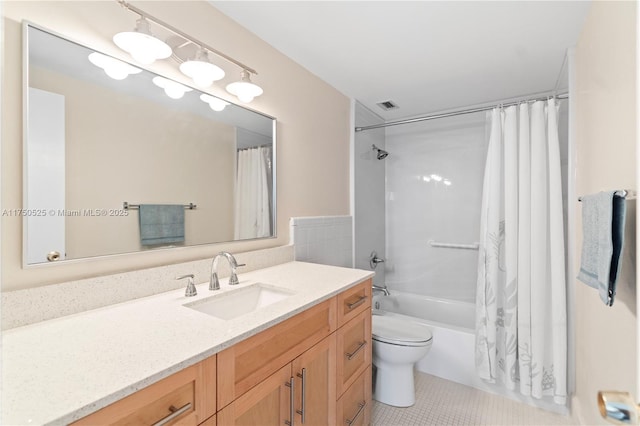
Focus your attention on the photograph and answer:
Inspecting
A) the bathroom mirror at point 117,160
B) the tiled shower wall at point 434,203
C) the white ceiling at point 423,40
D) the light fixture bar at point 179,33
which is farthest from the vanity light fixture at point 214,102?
the tiled shower wall at point 434,203

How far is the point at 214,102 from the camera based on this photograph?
1.55 meters

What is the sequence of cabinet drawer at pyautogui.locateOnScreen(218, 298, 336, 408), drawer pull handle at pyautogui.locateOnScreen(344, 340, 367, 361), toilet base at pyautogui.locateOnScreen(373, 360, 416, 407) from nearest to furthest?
1. cabinet drawer at pyautogui.locateOnScreen(218, 298, 336, 408)
2. drawer pull handle at pyautogui.locateOnScreen(344, 340, 367, 361)
3. toilet base at pyautogui.locateOnScreen(373, 360, 416, 407)

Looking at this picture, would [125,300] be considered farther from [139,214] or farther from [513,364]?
[513,364]

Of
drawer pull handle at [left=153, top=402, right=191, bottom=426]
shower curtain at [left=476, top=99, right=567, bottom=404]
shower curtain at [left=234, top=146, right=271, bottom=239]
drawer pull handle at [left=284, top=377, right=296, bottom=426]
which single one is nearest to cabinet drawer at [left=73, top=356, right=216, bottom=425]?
drawer pull handle at [left=153, top=402, right=191, bottom=426]

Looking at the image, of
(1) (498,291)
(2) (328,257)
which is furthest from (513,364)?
(2) (328,257)

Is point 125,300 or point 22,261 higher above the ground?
point 22,261

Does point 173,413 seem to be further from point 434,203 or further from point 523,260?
point 434,203

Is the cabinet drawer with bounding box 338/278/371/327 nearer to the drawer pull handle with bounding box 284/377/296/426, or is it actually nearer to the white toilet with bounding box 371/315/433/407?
the drawer pull handle with bounding box 284/377/296/426

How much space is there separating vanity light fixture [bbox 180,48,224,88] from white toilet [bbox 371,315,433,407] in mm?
1797

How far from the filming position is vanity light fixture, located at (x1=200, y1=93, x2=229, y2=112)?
1501 mm

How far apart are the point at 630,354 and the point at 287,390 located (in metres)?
1.12

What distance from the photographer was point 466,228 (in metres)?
2.99

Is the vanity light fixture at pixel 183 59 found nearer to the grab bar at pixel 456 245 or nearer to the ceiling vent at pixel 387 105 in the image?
the ceiling vent at pixel 387 105

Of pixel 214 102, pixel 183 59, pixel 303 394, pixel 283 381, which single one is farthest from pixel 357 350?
pixel 183 59
